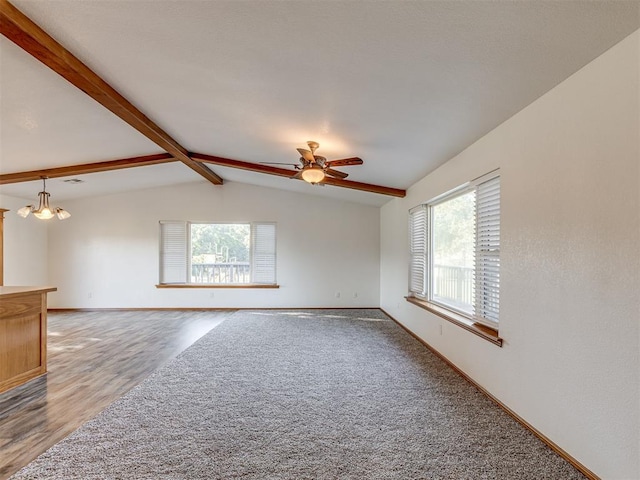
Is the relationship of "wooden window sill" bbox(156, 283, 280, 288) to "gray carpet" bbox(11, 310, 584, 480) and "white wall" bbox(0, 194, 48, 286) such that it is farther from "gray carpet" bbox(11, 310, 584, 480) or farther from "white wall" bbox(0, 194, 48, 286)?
"gray carpet" bbox(11, 310, 584, 480)

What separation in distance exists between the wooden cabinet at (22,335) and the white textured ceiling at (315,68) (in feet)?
6.04

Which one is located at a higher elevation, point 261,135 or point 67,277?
point 261,135

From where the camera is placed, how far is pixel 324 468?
6.32ft

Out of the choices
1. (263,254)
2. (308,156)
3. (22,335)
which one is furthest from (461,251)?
(22,335)

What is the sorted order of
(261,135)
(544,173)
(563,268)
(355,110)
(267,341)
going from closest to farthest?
(563,268), (544,173), (355,110), (261,135), (267,341)

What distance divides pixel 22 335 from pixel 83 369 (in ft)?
2.27

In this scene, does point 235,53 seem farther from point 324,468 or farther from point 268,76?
point 324,468

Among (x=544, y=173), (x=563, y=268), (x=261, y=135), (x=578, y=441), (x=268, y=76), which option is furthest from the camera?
(x=261, y=135)

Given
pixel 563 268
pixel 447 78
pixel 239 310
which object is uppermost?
pixel 447 78

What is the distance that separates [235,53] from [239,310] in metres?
5.75

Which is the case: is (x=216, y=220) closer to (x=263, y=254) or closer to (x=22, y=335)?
(x=263, y=254)

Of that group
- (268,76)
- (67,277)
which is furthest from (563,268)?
(67,277)

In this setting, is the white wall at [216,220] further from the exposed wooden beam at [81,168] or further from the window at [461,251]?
the window at [461,251]

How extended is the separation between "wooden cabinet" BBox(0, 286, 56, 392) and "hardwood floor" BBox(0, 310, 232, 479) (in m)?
0.13
